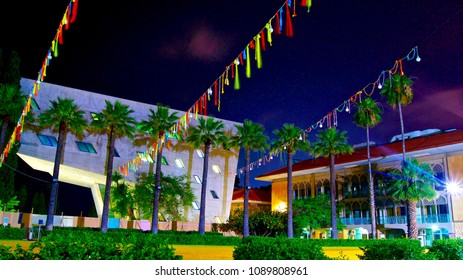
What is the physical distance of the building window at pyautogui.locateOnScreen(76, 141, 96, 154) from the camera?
39406mm

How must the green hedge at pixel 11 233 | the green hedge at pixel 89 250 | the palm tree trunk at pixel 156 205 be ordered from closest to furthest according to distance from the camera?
1. the green hedge at pixel 89 250
2. the green hedge at pixel 11 233
3. the palm tree trunk at pixel 156 205

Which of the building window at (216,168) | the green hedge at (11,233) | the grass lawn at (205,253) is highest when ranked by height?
the building window at (216,168)

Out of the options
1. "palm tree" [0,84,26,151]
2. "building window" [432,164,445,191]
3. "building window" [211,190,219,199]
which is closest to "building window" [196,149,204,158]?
"building window" [211,190,219,199]

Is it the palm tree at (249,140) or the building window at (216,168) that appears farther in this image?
the building window at (216,168)

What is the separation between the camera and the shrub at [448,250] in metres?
13.8

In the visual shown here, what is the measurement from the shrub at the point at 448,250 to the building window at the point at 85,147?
3231 cm

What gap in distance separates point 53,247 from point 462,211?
38036 millimetres

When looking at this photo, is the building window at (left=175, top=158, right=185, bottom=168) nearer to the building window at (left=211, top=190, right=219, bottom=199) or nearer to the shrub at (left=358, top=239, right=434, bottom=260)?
the building window at (left=211, top=190, right=219, bottom=199)

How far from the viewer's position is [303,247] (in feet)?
30.5

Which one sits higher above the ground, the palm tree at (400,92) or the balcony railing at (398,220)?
the palm tree at (400,92)

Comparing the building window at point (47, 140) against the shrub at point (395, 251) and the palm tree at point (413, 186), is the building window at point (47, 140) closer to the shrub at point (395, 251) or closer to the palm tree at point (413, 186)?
the palm tree at point (413, 186)

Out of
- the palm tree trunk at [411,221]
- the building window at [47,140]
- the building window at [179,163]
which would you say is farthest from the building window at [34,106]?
the palm tree trunk at [411,221]

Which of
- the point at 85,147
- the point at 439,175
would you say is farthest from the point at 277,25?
the point at 439,175

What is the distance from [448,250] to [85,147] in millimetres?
33137
